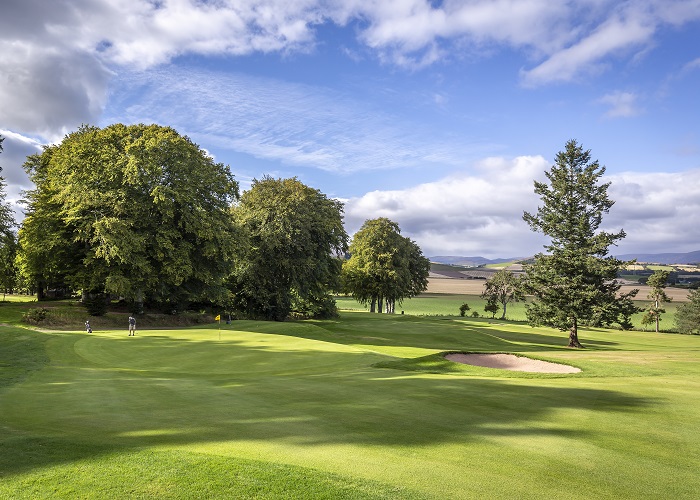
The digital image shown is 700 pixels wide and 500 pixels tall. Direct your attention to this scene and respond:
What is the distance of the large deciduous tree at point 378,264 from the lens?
73250 millimetres

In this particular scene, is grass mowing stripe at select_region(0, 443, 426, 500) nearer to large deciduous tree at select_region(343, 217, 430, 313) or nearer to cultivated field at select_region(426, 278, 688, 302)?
large deciduous tree at select_region(343, 217, 430, 313)

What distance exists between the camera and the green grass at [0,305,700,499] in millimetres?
6137

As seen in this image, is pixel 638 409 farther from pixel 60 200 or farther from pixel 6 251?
pixel 6 251

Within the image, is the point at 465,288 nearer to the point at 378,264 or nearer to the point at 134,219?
the point at 378,264

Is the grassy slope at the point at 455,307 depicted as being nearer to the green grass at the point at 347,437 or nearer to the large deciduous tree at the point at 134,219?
the large deciduous tree at the point at 134,219

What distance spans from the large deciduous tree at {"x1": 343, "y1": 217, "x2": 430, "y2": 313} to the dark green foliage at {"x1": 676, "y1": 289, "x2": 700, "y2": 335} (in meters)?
54.2

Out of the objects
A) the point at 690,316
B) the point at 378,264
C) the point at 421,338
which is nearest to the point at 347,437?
the point at 421,338

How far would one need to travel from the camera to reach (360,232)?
78438 mm

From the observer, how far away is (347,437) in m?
8.34

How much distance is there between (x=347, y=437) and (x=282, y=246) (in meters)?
44.5

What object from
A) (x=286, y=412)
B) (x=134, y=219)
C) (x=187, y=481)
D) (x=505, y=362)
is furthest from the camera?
(x=134, y=219)

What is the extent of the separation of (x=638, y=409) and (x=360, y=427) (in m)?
8.08

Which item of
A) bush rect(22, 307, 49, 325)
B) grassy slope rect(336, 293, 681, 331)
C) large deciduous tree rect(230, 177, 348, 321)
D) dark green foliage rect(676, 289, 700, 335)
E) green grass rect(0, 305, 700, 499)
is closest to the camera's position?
green grass rect(0, 305, 700, 499)

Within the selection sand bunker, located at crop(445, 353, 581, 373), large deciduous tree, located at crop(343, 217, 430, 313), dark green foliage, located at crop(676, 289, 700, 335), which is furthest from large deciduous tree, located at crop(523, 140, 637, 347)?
dark green foliage, located at crop(676, 289, 700, 335)
